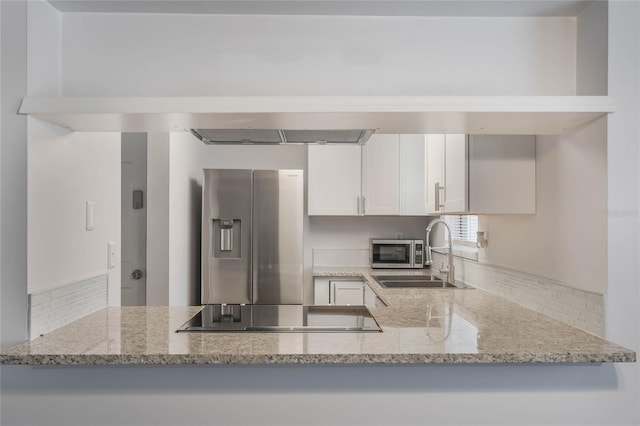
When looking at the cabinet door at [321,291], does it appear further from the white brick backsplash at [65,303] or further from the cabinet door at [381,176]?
the white brick backsplash at [65,303]

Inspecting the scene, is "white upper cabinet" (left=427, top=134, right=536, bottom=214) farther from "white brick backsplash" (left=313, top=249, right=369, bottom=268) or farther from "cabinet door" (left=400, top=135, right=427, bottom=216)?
"white brick backsplash" (left=313, top=249, right=369, bottom=268)

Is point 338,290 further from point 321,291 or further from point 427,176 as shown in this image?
point 427,176

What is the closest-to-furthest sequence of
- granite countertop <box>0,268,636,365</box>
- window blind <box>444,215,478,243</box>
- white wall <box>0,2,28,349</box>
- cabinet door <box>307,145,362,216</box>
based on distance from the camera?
granite countertop <box>0,268,636,365</box> → white wall <box>0,2,28,349</box> → window blind <box>444,215,478,243</box> → cabinet door <box>307,145,362,216</box>

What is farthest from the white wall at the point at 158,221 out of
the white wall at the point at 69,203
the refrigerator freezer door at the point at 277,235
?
the white wall at the point at 69,203

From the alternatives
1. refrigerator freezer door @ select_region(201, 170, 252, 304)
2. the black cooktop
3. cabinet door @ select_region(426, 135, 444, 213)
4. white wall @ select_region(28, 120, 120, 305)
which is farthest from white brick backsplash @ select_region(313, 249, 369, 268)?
white wall @ select_region(28, 120, 120, 305)

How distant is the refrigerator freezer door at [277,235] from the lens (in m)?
3.58

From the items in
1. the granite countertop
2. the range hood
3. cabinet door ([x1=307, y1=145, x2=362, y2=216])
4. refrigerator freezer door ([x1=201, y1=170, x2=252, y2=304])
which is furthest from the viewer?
cabinet door ([x1=307, y1=145, x2=362, y2=216])

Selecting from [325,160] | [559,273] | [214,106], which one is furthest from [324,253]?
[214,106]

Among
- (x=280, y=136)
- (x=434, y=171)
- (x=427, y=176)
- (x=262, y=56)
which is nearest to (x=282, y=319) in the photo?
(x=280, y=136)

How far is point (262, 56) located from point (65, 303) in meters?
1.22

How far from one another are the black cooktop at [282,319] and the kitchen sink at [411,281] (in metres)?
0.99

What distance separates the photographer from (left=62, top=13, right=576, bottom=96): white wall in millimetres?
1652

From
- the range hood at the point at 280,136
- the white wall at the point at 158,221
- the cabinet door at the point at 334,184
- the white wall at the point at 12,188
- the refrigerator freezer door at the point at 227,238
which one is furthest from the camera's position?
the cabinet door at the point at 334,184

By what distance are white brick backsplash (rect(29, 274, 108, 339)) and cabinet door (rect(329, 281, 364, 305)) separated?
6.64 ft
